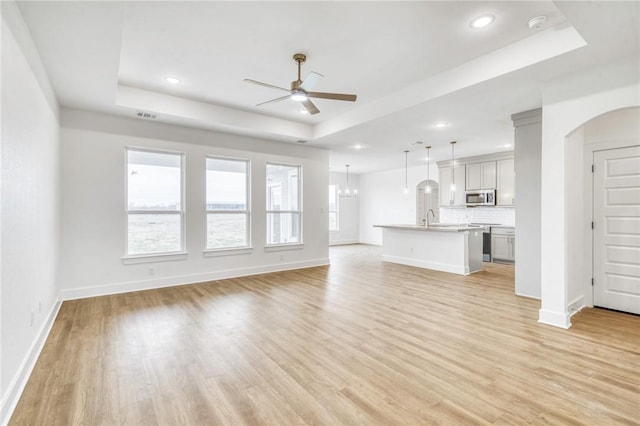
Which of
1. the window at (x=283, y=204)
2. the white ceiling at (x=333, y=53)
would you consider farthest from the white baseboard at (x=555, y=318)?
the window at (x=283, y=204)

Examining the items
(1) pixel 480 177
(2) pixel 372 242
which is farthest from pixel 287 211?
(2) pixel 372 242

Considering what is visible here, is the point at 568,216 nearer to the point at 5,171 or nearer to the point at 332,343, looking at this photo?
the point at 332,343

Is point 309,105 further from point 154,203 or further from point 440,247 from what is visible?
point 440,247

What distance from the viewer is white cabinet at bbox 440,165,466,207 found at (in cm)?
855

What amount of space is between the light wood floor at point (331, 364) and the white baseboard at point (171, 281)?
31 cm

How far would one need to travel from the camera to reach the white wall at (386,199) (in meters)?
10.3

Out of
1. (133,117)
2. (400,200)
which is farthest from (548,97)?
(400,200)

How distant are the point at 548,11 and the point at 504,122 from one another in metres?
2.70

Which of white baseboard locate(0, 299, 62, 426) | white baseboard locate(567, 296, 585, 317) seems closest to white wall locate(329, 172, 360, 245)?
white baseboard locate(567, 296, 585, 317)

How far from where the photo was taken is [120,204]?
4.84 metres

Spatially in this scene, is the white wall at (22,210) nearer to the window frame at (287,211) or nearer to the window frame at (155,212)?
the window frame at (155,212)

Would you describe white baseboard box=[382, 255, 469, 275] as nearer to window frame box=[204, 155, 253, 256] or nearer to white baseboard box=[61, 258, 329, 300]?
white baseboard box=[61, 258, 329, 300]

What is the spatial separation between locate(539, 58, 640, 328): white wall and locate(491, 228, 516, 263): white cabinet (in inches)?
161

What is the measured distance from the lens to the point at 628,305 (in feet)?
12.2
